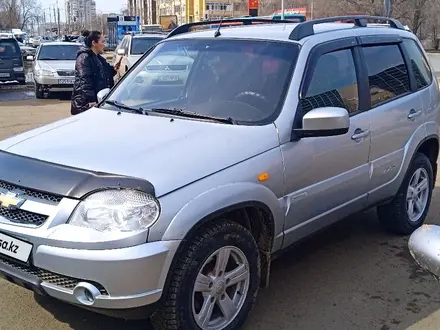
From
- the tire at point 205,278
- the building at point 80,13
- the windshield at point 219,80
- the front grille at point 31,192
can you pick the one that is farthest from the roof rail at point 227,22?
the building at point 80,13

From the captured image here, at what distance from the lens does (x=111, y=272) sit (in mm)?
2869

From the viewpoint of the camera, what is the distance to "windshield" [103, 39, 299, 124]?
3873 millimetres

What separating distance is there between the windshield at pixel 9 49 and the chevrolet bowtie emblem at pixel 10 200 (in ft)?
58.4

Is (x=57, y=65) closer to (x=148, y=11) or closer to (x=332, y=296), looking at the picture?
(x=332, y=296)

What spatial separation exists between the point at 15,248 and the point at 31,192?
300 mm

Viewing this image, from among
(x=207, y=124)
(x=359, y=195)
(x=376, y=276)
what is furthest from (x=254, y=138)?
(x=376, y=276)

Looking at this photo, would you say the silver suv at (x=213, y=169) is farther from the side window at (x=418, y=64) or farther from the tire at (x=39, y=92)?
the tire at (x=39, y=92)

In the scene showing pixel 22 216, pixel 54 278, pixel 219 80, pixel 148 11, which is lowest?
pixel 54 278

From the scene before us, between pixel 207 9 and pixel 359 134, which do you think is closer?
pixel 359 134

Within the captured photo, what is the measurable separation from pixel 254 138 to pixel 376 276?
1665mm

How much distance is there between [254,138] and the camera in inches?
140

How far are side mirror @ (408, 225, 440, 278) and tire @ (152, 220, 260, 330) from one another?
135 cm

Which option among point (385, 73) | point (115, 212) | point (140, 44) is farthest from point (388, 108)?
point (140, 44)

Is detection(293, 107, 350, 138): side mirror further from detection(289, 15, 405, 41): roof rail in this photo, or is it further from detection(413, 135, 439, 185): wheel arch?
detection(413, 135, 439, 185): wheel arch
